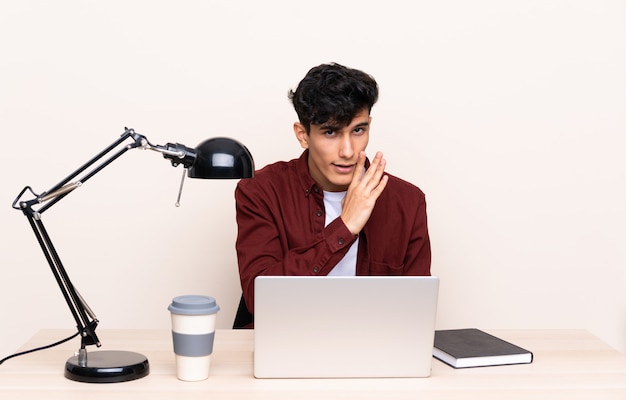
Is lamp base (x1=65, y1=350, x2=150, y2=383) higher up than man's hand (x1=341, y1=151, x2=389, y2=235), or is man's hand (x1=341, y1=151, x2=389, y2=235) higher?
man's hand (x1=341, y1=151, x2=389, y2=235)

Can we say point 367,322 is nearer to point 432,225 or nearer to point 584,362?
point 584,362

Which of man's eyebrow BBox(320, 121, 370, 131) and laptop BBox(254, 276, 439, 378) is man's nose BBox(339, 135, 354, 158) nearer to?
man's eyebrow BBox(320, 121, 370, 131)

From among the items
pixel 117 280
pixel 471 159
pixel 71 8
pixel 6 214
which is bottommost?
pixel 117 280

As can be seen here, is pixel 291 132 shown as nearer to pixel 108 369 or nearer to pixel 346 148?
pixel 346 148

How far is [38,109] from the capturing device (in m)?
3.04

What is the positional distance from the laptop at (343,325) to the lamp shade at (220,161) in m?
0.24

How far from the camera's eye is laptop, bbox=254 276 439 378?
1594mm

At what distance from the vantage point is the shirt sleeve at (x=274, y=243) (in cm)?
216

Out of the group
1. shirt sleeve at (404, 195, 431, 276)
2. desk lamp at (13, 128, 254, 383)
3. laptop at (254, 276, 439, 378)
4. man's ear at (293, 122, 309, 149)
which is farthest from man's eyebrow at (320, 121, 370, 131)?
laptop at (254, 276, 439, 378)

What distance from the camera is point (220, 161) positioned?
1.66 meters

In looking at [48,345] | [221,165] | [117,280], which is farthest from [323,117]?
[117,280]

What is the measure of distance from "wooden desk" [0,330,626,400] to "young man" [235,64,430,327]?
41 cm

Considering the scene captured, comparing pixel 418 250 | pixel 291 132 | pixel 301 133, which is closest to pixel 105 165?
pixel 301 133

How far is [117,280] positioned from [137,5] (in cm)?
104
